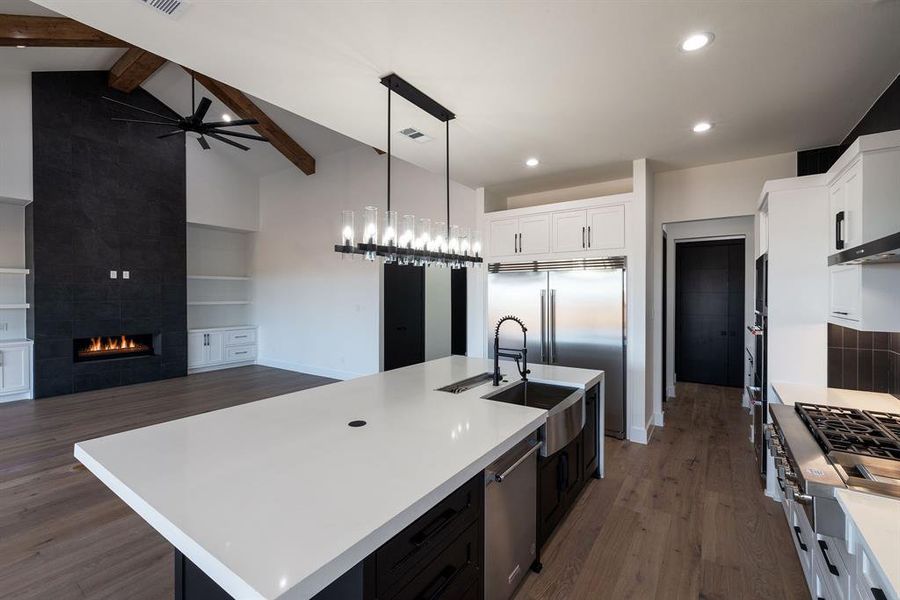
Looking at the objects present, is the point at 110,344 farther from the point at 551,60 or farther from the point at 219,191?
the point at 551,60

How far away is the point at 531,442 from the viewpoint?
1.96 m

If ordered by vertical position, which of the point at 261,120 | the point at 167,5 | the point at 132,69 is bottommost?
the point at 167,5

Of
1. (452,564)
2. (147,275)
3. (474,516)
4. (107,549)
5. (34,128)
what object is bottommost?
(107,549)

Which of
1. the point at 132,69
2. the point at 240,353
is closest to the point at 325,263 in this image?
the point at 240,353

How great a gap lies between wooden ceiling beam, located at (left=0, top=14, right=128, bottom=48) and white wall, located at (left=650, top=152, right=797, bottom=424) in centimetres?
655

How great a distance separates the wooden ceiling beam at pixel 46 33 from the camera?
13.5ft

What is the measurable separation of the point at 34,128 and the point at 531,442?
747 centimetres

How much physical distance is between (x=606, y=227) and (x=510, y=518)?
3034mm

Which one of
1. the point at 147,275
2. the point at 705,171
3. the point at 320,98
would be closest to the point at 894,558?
the point at 320,98

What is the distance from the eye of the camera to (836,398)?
7.45 ft

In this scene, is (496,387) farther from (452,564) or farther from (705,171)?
(705,171)

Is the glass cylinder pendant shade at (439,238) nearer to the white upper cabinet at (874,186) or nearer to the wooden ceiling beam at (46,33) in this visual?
the white upper cabinet at (874,186)

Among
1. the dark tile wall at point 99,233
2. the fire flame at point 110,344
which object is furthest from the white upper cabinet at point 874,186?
the fire flame at point 110,344

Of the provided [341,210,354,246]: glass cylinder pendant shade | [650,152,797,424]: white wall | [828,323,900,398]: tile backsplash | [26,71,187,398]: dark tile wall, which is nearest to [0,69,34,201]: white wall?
[26,71,187,398]: dark tile wall
